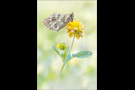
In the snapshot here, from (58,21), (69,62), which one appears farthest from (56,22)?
(69,62)

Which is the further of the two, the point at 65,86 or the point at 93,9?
the point at 93,9

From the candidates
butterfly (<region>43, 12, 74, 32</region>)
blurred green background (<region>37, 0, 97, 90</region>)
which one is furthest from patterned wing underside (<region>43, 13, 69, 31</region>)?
blurred green background (<region>37, 0, 97, 90</region>)

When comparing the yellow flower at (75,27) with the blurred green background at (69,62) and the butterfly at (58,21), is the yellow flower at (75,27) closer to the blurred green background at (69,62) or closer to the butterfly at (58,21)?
the butterfly at (58,21)

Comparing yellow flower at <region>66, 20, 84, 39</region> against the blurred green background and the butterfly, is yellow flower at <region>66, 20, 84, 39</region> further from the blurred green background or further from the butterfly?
the blurred green background

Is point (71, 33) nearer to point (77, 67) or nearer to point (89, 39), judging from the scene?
point (77, 67)

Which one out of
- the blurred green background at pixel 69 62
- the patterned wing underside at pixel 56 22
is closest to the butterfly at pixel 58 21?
the patterned wing underside at pixel 56 22

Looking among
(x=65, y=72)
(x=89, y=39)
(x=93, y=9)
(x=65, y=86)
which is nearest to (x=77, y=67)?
(x=65, y=72)
